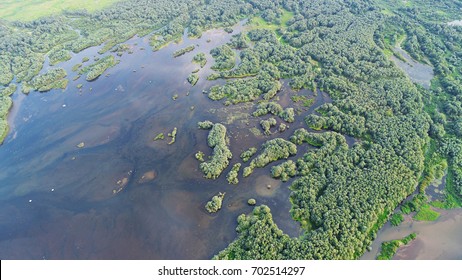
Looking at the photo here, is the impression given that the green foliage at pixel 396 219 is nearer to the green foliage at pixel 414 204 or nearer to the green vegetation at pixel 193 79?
the green foliage at pixel 414 204

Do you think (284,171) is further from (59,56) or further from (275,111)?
(59,56)

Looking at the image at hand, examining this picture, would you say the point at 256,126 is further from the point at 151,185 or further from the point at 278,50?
the point at 278,50

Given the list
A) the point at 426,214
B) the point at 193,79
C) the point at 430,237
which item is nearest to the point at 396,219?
the point at 430,237

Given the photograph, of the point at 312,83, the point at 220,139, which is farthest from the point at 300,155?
the point at 312,83

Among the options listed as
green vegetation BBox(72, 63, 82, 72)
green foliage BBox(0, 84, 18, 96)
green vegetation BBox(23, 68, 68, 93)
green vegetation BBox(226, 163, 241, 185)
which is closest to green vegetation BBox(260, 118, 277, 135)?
green vegetation BBox(226, 163, 241, 185)

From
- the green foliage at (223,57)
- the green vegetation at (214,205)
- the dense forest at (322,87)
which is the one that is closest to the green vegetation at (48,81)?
the dense forest at (322,87)

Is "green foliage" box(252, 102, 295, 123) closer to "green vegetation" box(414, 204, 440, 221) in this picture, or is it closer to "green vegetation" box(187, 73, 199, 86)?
"green vegetation" box(187, 73, 199, 86)
